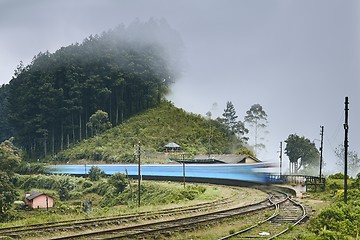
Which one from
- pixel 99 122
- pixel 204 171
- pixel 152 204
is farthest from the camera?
pixel 99 122

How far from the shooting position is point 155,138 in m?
69.3

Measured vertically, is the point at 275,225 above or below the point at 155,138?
below

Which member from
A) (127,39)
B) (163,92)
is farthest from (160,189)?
(127,39)

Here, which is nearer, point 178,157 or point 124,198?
point 124,198

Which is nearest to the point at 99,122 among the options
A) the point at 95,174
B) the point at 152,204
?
the point at 95,174

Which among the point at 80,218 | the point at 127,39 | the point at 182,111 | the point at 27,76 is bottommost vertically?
the point at 80,218

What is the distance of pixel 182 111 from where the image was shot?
80.5 metres

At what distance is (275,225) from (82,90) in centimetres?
6848

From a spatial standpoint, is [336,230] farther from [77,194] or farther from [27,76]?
[27,76]

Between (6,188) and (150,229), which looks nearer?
(150,229)

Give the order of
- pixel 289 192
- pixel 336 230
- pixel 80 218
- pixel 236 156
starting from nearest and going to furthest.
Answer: pixel 336 230 < pixel 80 218 < pixel 289 192 < pixel 236 156

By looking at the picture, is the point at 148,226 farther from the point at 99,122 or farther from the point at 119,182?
the point at 99,122

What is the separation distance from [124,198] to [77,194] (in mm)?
8380

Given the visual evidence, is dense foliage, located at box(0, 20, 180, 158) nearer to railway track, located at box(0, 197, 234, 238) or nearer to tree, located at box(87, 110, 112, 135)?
tree, located at box(87, 110, 112, 135)
